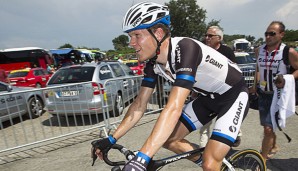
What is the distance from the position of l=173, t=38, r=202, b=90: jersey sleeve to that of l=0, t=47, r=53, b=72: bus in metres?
25.7

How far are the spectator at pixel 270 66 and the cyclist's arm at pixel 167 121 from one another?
207 centimetres

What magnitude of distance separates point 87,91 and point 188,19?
57.5 meters

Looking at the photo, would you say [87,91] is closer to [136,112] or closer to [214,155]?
[136,112]

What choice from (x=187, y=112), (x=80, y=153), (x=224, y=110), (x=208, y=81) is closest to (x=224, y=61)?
(x=208, y=81)

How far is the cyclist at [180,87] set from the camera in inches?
77.2

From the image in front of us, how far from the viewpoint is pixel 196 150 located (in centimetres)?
261

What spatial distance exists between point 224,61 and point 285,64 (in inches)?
60.0

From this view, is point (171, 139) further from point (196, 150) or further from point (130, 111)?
point (130, 111)

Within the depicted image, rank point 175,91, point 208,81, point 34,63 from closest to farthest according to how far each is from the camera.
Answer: point 175,91
point 208,81
point 34,63

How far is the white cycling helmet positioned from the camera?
211 centimetres

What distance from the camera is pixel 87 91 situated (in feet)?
22.9

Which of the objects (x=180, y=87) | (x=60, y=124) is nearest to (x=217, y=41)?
(x=180, y=87)

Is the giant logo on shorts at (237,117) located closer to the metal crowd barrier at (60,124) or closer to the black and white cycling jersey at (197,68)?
the black and white cycling jersey at (197,68)

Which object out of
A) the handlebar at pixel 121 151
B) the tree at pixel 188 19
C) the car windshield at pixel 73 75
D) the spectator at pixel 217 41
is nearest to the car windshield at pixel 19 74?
the car windshield at pixel 73 75
